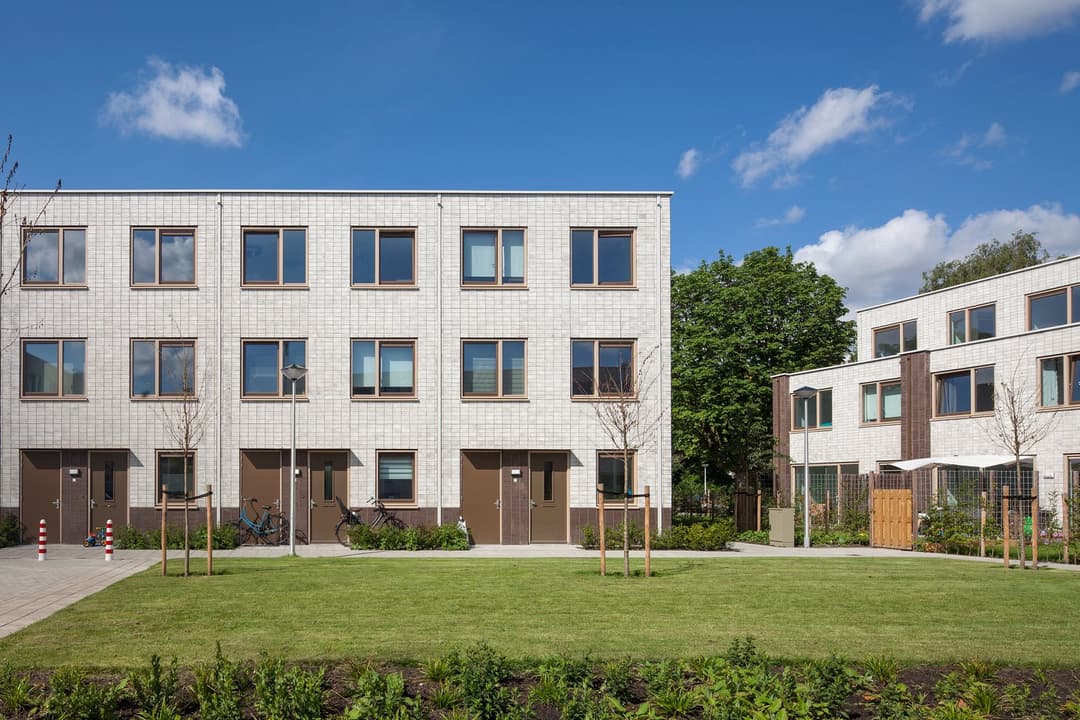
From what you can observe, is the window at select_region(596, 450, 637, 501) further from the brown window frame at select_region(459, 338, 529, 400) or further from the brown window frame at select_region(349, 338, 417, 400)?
the brown window frame at select_region(349, 338, 417, 400)

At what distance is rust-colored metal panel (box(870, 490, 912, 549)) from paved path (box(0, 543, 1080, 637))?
0.62 metres

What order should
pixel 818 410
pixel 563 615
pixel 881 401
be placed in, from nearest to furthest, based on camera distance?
pixel 563 615 < pixel 881 401 < pixel 818 410

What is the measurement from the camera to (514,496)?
27562 mm

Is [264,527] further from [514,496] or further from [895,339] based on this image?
[895,339]

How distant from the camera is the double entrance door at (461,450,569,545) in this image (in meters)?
27.5

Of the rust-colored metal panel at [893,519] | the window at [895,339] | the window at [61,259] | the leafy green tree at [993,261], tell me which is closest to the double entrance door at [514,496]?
the rust-colored metal panel at [893,519]

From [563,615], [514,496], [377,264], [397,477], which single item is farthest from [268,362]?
[563,615]

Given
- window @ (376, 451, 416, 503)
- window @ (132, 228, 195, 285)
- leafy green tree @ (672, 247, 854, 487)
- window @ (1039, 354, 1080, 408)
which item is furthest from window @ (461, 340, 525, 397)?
leafy green tree @ (672, 247, 854, 487)

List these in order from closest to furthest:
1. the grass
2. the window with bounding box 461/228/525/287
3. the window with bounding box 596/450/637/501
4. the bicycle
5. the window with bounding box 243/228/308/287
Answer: the grass
the bicycle
the window with bounding box 596/450/637/501
the window with bounding box 243/228/308/287
the window with bounding box 461/228/525/287

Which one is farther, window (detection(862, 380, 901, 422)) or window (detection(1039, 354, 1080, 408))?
window (detection(862, 380, 901, 422))

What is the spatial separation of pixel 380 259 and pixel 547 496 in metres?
8.28

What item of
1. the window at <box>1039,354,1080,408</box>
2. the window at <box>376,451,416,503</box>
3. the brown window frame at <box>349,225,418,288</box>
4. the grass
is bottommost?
the grass

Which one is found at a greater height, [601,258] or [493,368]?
[601,258]

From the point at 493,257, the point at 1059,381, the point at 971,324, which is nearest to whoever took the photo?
the point at 493,257
